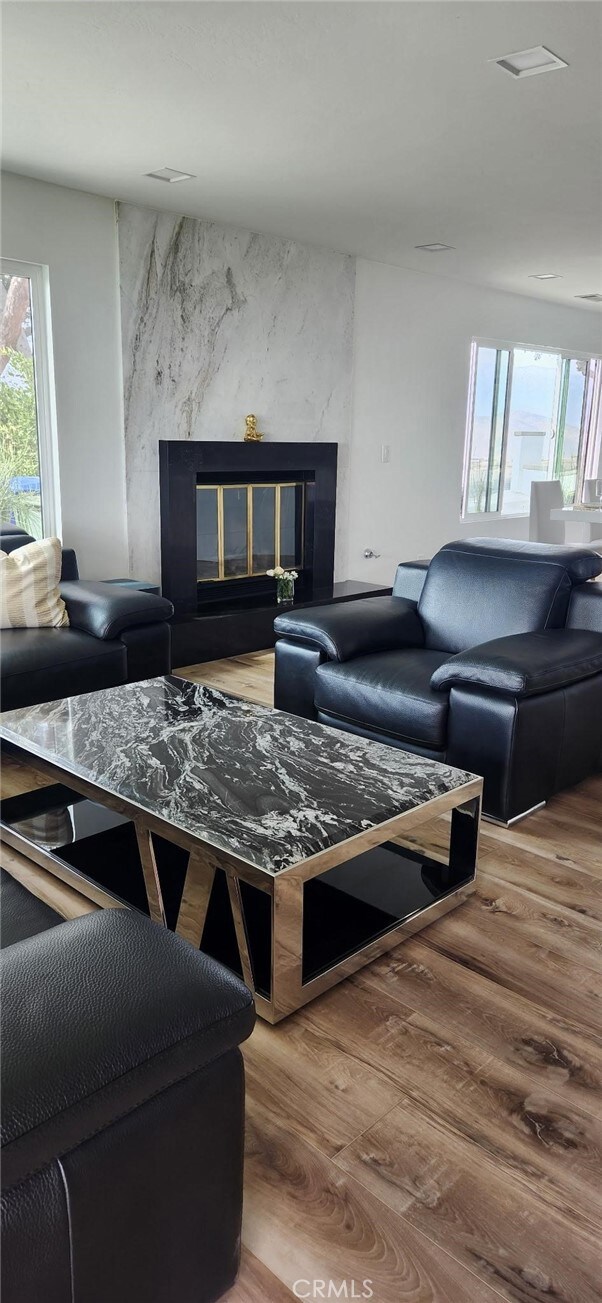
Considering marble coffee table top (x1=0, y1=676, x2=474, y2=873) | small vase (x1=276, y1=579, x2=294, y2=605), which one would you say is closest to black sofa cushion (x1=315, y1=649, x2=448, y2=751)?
marble coffee table top (x1=0, y1=676, x2=474, y2=873)

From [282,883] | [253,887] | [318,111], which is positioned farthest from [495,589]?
[282,883]

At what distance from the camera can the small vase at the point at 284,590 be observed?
5371mm

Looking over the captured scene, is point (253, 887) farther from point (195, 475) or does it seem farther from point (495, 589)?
point (195, 475)

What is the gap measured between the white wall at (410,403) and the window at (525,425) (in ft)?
0.91

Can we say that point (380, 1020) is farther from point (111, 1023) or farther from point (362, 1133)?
point (111, 1023)

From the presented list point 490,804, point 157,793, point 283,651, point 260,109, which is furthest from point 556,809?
point 260,109

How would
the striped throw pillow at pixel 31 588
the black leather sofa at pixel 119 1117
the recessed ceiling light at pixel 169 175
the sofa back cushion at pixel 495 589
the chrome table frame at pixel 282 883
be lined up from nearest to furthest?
the black leather sofa at pixel 119 1117
the chrome table frame at pixel 282 883
the sofa back cushion at pixel 495 589
the striped throw pillow at pixel 31 588
the recessed ceiling light at pixel 169 175

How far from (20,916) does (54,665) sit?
203 centimetres

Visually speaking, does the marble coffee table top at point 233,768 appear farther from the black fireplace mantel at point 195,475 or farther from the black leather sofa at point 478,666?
the black fireplace mantel at point 195,475

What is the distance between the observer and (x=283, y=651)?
3.40 meters

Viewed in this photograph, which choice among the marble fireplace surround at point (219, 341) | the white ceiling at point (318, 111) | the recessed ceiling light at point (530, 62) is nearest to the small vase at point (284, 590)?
the marble fireplace surround at point (219, 341)

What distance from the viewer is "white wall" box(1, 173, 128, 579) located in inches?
165

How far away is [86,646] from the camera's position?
140 inches

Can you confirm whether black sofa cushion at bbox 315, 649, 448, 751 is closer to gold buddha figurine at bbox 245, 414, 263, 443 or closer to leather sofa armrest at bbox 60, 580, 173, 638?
leather sofa armrest at bbox 60, 580, 173, 638
